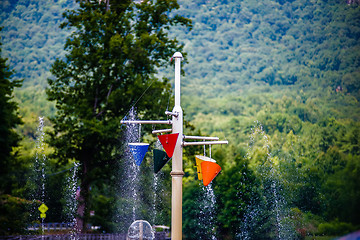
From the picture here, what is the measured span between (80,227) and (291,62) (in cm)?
9147

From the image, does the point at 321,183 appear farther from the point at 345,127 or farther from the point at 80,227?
the point at 345,127

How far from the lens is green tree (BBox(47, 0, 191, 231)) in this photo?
2670 cm

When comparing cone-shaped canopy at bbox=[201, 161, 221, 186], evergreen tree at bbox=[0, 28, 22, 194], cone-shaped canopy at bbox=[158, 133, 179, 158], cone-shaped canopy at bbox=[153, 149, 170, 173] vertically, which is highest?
evergreen tree at bbox=[0, 28, 22, 194]

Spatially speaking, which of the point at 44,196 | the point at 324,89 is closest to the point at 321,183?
the point at 44,196

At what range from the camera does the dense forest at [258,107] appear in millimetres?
30391

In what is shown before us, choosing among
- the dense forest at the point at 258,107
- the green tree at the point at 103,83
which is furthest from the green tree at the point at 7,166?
the dense forest at the point at 258,107

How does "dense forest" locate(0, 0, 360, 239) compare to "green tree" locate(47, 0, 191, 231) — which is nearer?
"green tree" locate(47, 0, 191, 231)

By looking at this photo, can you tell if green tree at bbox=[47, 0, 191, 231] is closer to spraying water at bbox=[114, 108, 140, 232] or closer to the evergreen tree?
spraying water at bbox=[114, 108, 140, 232]

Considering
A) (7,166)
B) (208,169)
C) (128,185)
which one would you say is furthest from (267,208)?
(208,169)

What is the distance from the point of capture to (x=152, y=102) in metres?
27.0

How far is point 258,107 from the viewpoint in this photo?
93250 mm

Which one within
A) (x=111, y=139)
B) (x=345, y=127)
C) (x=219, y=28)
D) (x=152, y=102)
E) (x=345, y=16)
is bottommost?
(x=111, y=139)

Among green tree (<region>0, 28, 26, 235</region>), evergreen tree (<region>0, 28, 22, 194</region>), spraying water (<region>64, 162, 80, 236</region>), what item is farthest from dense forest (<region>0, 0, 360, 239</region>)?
green tree (<region>0, 28, 26, 235</region>)

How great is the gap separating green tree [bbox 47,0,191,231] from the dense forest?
1588mm
